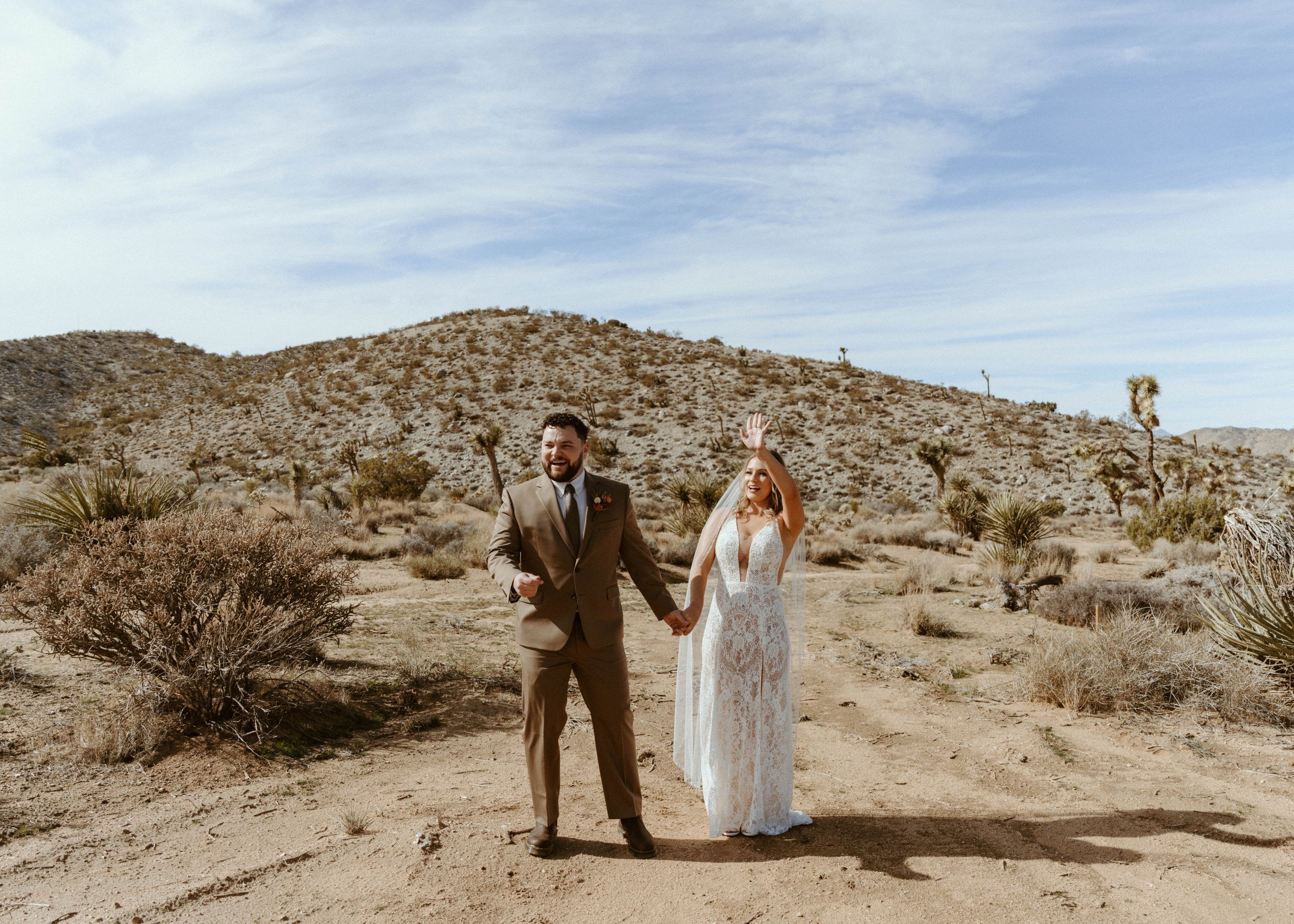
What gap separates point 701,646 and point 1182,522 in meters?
19.5

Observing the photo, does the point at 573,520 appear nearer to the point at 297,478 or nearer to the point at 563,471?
the point at 563,471

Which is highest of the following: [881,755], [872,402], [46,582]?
[872,402]

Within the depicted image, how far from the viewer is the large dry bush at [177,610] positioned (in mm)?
5883

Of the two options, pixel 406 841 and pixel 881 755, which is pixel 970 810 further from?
pixel 406 841

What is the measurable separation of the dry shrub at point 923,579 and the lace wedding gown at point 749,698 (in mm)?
10214

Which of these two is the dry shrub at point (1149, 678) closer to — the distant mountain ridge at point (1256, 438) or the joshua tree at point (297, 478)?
the joshua tree at point (297, 478)

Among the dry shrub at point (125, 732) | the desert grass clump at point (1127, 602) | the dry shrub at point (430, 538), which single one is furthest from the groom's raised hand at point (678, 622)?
the dry shrub at point (430, 538)

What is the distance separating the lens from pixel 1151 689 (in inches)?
288

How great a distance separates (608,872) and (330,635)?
12.5 ft

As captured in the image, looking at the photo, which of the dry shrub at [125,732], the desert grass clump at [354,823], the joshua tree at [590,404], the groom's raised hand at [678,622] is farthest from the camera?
the joshua tree at [590,404]

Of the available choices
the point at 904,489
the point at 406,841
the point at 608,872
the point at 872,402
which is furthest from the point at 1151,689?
the point at 872,402

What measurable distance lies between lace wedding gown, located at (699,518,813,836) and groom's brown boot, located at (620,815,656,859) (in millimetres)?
392

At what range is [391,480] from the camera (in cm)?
2625

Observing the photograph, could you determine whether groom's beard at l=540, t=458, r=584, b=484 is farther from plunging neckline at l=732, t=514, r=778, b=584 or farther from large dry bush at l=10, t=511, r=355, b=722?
large dry bush at l=10, t=511, r=355, b=722
